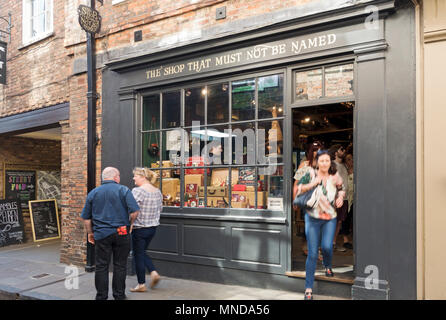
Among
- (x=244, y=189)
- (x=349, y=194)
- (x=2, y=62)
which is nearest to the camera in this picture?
(x=244, y=189)

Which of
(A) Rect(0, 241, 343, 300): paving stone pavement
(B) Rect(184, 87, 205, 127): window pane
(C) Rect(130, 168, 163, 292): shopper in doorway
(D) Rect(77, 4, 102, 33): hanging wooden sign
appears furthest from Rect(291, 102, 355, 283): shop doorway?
(D) Rect(77, 4, 102, 33): hanging wooden sign

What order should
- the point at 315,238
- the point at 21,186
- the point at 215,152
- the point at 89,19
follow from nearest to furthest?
the point at 315,238 → the point at 215,152 → the point at 89,19 → the point at 21,186

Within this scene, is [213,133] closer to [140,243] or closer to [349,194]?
[140,243]

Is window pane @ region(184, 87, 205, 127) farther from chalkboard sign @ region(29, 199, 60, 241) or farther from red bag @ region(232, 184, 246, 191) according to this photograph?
chalkboard sign @ region(29, 199, 60, 241)

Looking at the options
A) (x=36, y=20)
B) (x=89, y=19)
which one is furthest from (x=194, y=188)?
(x=36, y=20)

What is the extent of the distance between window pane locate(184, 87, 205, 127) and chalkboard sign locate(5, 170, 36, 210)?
7067mm

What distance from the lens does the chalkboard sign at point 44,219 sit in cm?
1087

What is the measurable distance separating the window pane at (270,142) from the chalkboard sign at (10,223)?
26.5ft

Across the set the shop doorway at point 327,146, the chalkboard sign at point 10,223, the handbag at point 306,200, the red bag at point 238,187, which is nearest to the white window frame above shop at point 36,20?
the chalkboard sign at point 10,223

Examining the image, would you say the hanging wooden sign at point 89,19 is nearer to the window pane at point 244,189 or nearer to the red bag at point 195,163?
the red bag at point 195,163

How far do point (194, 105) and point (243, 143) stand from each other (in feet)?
3.88

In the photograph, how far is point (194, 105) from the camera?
6598 millimetres

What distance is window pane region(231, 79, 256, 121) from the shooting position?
600 cm

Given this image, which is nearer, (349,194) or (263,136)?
(263,136)
